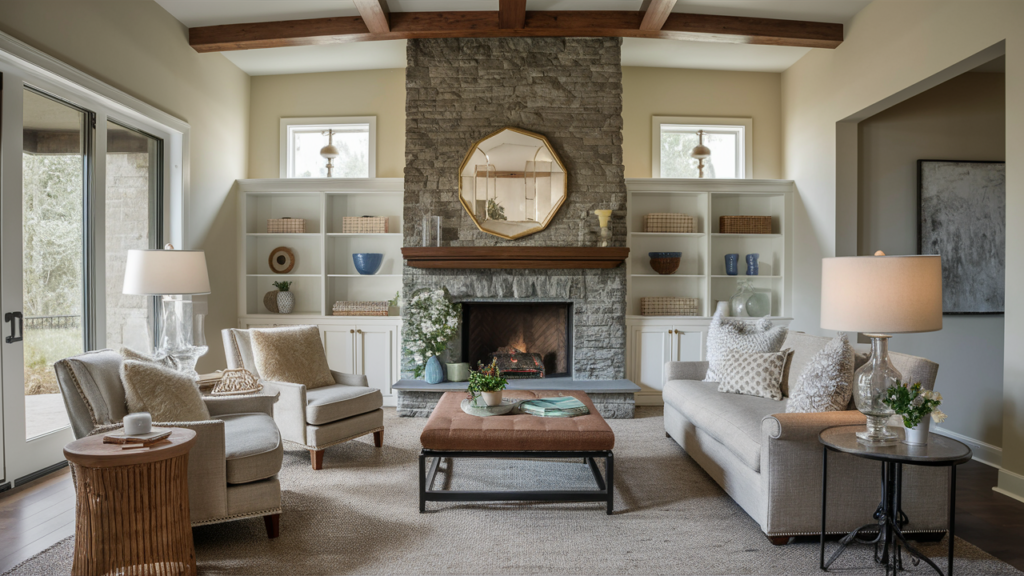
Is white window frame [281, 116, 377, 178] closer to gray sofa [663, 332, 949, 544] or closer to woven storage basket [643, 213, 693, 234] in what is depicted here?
woven storage basket [643, 213, 693, 234]

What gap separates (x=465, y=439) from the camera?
109 inches

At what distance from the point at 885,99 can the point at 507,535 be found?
396cm

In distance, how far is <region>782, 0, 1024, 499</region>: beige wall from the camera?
3010 millimetres

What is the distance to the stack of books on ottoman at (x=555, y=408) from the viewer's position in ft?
9.99

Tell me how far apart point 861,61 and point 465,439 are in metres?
4.11

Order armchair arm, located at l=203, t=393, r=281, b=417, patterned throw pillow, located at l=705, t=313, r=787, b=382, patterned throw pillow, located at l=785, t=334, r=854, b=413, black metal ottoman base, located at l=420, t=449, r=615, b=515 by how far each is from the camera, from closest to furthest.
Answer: patterned throw pillow, located at l=785, t=334, r=854, b=413 → black metal ottoman base, located at l=420, t=449, r=615, b=515 → armchair arm, located at l=203, t=393, r=281, b=417 → patterned throw pillow, located at l=705, t=313, r=787, b=382

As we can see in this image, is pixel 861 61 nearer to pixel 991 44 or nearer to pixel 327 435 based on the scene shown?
pixel 991 44

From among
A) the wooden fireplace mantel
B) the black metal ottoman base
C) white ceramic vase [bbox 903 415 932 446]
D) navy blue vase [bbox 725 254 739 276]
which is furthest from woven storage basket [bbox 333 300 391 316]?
white ceramic vase [bbox 903 415 932 446]

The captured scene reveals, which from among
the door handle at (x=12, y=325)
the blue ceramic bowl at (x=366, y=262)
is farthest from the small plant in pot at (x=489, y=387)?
the blue ceramic bowl at (x=366, y=262)

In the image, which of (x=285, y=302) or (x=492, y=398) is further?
(x=285, y=302)

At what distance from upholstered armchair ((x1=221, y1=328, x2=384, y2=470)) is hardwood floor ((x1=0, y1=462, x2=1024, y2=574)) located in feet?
3.52

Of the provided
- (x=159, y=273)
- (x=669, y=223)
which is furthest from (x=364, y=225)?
(x=669, y=223)

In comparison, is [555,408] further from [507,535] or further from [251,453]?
[251,453]

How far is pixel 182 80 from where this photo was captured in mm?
4512
